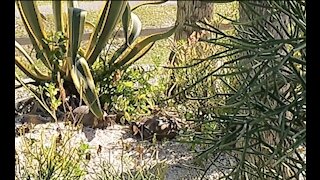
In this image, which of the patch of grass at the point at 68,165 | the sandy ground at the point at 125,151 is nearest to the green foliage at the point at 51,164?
the patch of grass at the point at 68,165

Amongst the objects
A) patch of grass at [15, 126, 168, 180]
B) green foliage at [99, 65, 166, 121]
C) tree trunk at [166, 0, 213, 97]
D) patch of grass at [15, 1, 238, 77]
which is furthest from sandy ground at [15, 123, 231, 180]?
tree trunk at [166, 0, 213, 97]

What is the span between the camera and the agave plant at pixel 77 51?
7.97ft

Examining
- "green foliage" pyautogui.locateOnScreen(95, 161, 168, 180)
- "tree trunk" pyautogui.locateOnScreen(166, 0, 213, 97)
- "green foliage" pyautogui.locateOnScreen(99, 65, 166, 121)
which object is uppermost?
"tree trunk" pyautogui.locateOnScreen(166, 0, 213, 97)

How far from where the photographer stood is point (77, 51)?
227cm

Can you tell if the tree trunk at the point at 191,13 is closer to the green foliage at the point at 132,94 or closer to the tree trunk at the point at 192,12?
the tree trunk at the point at 192,12

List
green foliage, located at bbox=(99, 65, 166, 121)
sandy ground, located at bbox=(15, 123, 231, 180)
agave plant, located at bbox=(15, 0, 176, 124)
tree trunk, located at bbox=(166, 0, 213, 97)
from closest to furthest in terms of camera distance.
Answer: sandy ground, located at bbox=(15, 123, 231, 180)
agave plant, located at bbox=(15, 0, 176, 124)
green foliage, located at bbox=(99, 65, 166, 121)
tree trunk, located at bbox=(166, 0, 213, 97)

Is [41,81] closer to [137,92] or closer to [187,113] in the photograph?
[137,92]

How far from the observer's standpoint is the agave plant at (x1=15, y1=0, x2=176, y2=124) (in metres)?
2.43

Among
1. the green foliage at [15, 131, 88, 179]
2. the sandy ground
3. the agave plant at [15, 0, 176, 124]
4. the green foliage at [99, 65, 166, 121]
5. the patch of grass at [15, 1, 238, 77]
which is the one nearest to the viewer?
the green foliage at [15, 131, 88, 179]

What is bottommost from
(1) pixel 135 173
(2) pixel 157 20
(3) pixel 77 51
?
(1) pixel 135 173

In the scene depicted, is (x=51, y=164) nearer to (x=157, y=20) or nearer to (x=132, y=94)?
(x=132, y=94)

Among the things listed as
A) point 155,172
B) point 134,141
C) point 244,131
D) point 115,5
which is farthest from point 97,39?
point 244,131

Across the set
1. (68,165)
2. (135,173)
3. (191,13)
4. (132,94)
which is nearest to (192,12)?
(191,13)

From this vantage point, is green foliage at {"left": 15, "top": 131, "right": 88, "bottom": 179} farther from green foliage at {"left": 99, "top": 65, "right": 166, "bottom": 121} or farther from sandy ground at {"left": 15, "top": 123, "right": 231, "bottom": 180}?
green foliage at {"left": 99, "top": 65, "right": 166, "bottom": 121}
